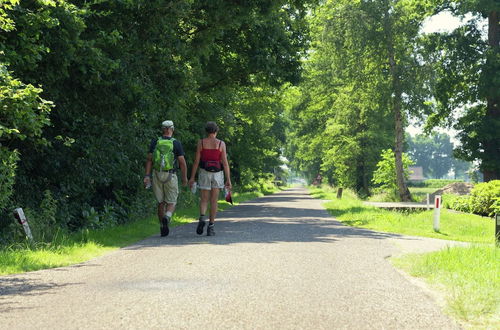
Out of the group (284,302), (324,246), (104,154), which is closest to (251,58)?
(104,154)

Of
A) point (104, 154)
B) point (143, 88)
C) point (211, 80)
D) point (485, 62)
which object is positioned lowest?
point (104, 154)

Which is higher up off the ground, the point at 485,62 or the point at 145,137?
the point at 485,62

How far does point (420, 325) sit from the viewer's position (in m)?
4.32

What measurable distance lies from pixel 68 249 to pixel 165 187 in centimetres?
256

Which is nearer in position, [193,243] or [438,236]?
[193,243]

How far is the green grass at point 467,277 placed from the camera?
4.62 meters

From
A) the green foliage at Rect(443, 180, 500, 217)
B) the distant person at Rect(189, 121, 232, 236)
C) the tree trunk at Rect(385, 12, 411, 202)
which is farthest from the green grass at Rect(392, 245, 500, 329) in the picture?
the tree trunk at Rect(385, 12, 411, 202)

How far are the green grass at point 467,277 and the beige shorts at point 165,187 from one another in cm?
441

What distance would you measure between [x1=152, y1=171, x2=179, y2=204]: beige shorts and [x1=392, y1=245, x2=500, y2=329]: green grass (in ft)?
14.5

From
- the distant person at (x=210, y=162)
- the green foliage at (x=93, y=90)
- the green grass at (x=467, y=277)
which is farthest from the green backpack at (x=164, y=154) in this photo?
the green grass at (x=467, y=277)

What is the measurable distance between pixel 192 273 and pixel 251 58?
16626 millimetres

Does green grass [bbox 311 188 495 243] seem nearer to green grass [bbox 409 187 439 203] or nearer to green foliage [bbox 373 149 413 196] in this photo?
green grass [bbox 409 187 439 203]

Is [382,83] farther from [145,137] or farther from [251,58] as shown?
[145,137]

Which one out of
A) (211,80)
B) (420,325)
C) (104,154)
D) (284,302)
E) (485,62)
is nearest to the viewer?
(420,325)
